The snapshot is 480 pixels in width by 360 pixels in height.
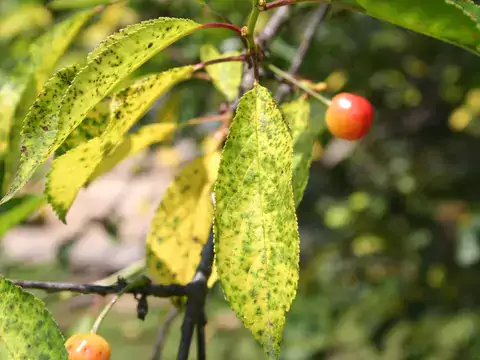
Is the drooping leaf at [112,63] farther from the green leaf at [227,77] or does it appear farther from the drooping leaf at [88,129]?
the green leaf at [227,77]

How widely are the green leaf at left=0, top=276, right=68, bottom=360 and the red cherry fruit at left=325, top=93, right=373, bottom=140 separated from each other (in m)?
0.55

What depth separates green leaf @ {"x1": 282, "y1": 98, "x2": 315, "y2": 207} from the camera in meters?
1.06

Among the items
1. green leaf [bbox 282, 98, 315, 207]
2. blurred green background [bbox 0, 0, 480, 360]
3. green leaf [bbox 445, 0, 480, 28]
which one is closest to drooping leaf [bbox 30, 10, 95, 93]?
green leaf [bbox 282, 98, 315, 207]

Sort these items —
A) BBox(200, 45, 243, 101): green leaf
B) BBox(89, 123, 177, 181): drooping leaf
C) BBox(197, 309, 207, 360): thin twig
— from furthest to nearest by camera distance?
BBox(200, 45, 243, 101): green leaf
BBox(89, 123, 177, 181): drooping leaf
BBox(197, 309, 207, 360): thin twig

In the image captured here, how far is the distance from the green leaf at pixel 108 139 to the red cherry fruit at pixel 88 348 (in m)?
0.21

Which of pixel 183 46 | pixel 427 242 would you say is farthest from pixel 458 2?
pixel 427 242

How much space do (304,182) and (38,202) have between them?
54 centimetres

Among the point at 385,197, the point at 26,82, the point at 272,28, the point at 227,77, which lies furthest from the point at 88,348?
the point at 385,197

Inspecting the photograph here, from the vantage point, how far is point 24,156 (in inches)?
31.7

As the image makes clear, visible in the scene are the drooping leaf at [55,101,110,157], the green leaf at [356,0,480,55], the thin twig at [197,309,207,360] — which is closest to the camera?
the green leaf at [356,0,480,55]

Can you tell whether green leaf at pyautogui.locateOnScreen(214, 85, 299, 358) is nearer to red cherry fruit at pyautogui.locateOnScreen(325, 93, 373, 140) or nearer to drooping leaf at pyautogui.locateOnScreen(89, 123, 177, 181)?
red cherry fruit at pyautogui.locateOnScreen(325, 93, 373, 140)

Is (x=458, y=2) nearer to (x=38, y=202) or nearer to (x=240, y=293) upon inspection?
(x=240, y=293)

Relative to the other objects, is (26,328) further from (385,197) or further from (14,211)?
(385,197)

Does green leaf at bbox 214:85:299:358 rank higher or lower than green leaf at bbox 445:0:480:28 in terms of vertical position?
lower
